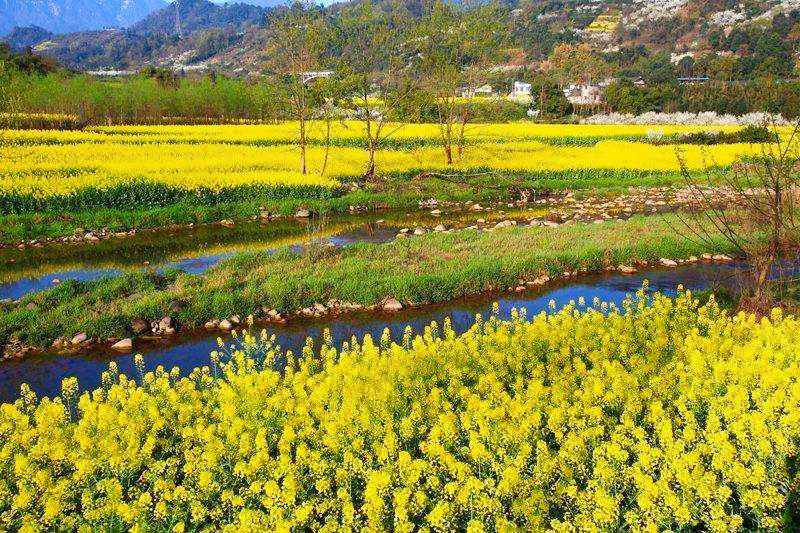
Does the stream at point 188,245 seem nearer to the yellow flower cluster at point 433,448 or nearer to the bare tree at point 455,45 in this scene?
the yellow flower cluster at point 433,448

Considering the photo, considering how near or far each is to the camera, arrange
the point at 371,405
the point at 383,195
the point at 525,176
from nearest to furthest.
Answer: the point at 371,405, the point at 383,195, the point at 525,176

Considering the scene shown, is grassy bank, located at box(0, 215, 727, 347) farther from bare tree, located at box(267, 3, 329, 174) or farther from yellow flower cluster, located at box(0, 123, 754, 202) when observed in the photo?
bare tree, located at box(267, 3, 329, 174)

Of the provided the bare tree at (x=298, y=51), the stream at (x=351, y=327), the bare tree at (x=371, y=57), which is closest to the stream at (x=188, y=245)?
the stream at (x=351, y=327)

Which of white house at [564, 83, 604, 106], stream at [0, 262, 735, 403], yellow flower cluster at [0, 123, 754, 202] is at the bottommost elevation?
stream at [0, 262, 735, 403]

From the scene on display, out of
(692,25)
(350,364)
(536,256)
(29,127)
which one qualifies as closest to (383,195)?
(536,256)

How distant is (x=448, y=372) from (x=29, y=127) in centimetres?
Result: 5770

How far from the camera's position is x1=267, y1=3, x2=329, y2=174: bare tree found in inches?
1196

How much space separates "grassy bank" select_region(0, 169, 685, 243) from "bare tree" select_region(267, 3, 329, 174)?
490cm

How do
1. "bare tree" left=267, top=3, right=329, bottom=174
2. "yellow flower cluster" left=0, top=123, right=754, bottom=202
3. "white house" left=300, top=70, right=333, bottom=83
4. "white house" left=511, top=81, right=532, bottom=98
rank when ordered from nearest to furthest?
"yellow flower cluster" left=0, top=123, right=754, bottom=202
"bare tree" left=267, top=3, right=329, bottom=174
"white house" left=300, top=70, right=333, bottom=83
"white house" left=511, top=81, right=532, bottom=98

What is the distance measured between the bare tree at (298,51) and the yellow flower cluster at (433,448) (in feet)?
80.4

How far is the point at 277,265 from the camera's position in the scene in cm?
1748

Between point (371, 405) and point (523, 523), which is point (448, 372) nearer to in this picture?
point (371, 405)

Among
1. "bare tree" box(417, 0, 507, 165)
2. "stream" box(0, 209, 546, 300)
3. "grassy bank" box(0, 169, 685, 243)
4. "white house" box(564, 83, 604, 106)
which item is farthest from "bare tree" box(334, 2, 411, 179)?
"white house" box(564, 83, 604, 106)

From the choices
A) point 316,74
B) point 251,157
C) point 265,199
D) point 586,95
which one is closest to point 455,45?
point 316,74
